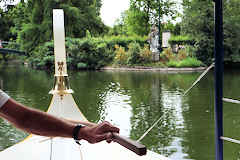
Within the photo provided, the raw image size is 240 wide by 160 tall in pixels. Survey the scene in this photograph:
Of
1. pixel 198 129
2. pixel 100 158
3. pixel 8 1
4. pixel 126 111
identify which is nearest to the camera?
pixel 100 158

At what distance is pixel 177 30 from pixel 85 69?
460 centimetres

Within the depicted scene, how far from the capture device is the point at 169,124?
138 inches

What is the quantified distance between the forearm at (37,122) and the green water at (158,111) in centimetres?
203

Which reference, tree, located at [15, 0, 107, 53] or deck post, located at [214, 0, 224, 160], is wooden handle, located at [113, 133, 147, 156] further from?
tree, located at [15, 0, 107, 53]

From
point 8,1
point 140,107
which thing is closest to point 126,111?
point 140,107

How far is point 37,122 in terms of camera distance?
0.42 metres

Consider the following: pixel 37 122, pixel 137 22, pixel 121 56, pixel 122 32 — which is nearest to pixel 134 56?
pixel 121 56

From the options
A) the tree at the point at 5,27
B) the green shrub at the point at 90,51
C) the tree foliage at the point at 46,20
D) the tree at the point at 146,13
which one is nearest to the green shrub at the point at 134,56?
the green shrub at the point at 90,51

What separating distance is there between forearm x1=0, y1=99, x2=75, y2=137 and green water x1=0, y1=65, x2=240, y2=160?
79.8 inches

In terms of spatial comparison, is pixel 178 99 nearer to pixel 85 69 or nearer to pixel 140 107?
pixel 140 107

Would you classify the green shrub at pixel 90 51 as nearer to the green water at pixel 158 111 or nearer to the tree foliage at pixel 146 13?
the tree foliage at pixel 146 13

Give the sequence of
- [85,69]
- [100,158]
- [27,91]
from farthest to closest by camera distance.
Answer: [85,69] → [27,91] → [100,158]

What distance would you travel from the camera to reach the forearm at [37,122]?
42cm

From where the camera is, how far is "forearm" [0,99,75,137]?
418 mm
